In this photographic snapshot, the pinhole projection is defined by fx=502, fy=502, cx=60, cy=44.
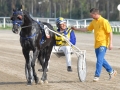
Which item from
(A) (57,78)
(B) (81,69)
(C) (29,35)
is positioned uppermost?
(C) (29,35)

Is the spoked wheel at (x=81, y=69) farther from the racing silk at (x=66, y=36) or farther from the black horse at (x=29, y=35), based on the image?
the black horse at (x=29, y=35)

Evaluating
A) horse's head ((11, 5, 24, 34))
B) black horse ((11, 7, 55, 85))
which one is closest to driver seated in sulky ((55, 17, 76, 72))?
black horse ((11, 7, 55, 85))

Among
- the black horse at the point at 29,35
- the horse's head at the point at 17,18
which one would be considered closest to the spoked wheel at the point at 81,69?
the black horse at the point at 29,35

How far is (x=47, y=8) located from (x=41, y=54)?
9434 cm

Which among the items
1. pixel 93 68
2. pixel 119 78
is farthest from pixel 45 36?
pixel 93 68

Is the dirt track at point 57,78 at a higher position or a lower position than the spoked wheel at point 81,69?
lower

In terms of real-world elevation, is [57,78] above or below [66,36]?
below

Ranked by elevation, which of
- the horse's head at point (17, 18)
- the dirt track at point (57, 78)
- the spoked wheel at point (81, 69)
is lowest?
the dirt track at point (57, 78)

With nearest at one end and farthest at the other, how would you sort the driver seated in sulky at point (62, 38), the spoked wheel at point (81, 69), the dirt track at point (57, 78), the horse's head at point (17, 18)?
the horse's head at point (17, 18)
the dirt track at point (57, 78)
the spoked wheel at point (81, 69)
the driver seated in sulky at point (62, 38)

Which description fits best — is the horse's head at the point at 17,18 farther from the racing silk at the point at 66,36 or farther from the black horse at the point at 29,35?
the racing silk at the point at 66,36

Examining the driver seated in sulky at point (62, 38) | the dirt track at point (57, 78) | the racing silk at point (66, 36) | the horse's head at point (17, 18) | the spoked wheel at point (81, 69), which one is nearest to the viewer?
the horse's head at point (17, 18)

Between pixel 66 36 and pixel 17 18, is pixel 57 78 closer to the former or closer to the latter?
pixel 66 36

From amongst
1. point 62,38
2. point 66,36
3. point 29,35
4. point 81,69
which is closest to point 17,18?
point 29,35

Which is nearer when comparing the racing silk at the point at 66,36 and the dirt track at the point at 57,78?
the dirt track at the point at 57,78
